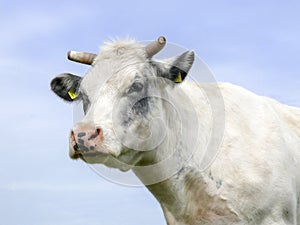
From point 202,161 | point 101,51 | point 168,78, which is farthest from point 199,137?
point 101,51

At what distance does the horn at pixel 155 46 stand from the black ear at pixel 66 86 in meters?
1.10

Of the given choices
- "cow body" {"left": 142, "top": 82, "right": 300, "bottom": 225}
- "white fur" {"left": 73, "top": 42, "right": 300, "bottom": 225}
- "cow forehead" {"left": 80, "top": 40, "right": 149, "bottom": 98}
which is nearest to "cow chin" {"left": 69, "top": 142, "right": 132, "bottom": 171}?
"white fur" {"left": 73, "top": 42, "right": 300, "bottom": 225}

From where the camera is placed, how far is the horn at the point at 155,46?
8.30 meters

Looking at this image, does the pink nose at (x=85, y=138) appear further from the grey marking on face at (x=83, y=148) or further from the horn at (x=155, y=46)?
the horn at (x=155, y=46)

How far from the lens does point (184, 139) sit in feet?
27.7

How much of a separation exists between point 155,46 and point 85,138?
182 cm

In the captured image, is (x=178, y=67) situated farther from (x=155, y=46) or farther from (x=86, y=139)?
(x=86, y=139)

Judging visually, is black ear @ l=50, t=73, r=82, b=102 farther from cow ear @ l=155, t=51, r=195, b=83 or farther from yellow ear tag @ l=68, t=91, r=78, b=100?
cow ear @ l=155, t=51, r=195, b=83

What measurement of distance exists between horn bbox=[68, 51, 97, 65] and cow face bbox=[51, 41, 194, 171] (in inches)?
10.4

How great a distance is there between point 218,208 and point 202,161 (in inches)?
25.0

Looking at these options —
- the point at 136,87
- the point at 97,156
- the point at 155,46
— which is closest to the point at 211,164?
the point at 136,87

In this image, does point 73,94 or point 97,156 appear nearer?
point 97,156

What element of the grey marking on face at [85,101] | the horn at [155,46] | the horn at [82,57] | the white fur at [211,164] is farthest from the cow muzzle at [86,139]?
the horn at [82,57]

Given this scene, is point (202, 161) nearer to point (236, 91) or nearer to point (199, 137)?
point (199, 137)
